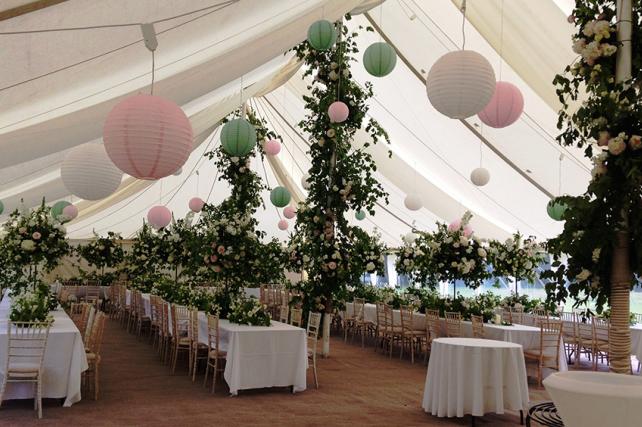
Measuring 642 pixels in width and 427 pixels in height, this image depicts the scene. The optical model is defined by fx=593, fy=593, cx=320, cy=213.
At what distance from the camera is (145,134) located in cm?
361

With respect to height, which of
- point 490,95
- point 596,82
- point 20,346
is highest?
point 490,95

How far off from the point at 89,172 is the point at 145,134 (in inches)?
66.3

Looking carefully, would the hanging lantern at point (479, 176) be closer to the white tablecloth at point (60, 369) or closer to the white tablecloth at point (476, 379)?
the white tablecloth at point (476, 379)

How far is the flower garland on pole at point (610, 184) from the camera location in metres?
3.06

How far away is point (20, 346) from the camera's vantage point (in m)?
5.56

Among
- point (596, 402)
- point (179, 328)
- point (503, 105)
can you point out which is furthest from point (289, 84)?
point (596, 402)

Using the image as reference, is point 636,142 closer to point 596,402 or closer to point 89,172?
point 596,402

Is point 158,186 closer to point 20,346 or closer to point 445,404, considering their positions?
point 20,346

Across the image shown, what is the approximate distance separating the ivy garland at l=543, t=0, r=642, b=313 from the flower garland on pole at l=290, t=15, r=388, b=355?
5.91m

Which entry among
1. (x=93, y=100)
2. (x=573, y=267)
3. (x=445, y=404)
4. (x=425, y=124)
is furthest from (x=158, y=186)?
(x=573, y=267)

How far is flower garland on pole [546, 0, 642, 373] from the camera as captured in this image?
306 cm

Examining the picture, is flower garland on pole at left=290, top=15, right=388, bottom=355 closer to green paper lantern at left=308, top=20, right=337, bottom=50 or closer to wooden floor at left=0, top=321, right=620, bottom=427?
wooden floor at left=0, top=321, right=620, bottom=427

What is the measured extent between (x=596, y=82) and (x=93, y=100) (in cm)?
441

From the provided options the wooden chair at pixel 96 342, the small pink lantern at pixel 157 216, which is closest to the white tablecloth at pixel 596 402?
the wooden chair at pixel 96 342
